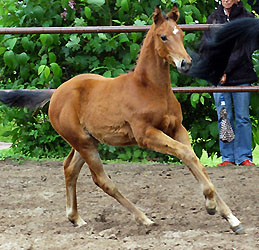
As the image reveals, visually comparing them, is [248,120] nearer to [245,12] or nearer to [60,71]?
[245,12]

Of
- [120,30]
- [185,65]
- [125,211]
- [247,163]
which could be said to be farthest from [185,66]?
[247,163]

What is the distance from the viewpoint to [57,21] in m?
6.60

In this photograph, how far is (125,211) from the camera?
4.45 m

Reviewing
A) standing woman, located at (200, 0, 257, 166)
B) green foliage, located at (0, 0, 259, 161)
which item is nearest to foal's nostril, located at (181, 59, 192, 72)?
standing woman, located at (200, 0, 257, 166)

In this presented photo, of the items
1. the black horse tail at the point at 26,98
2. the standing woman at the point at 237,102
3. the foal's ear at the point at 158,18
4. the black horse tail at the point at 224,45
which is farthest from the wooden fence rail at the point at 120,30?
the foal's ear at the point at 158,18

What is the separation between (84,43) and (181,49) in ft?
10.8

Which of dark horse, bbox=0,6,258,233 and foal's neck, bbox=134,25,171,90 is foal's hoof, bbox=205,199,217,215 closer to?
dark horse, bbox=0,6,258,233

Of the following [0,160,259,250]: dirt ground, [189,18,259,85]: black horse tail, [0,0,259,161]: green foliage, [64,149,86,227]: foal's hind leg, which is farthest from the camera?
[0,0,259,161]: green foliage

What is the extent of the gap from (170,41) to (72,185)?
1.31 metres

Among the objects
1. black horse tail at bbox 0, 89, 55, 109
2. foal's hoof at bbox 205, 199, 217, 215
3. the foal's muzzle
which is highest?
the foal's muzzle

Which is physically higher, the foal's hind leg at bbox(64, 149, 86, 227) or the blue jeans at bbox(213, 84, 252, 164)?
the foal's hind leg at bbox(64, 149, 86, 227)

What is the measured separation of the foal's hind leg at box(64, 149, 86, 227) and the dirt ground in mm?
71

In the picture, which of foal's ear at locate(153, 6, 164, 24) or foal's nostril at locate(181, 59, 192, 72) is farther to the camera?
foal's ear at locate(153, 6, 164, 24)

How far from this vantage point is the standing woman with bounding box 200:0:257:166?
5.82 m
